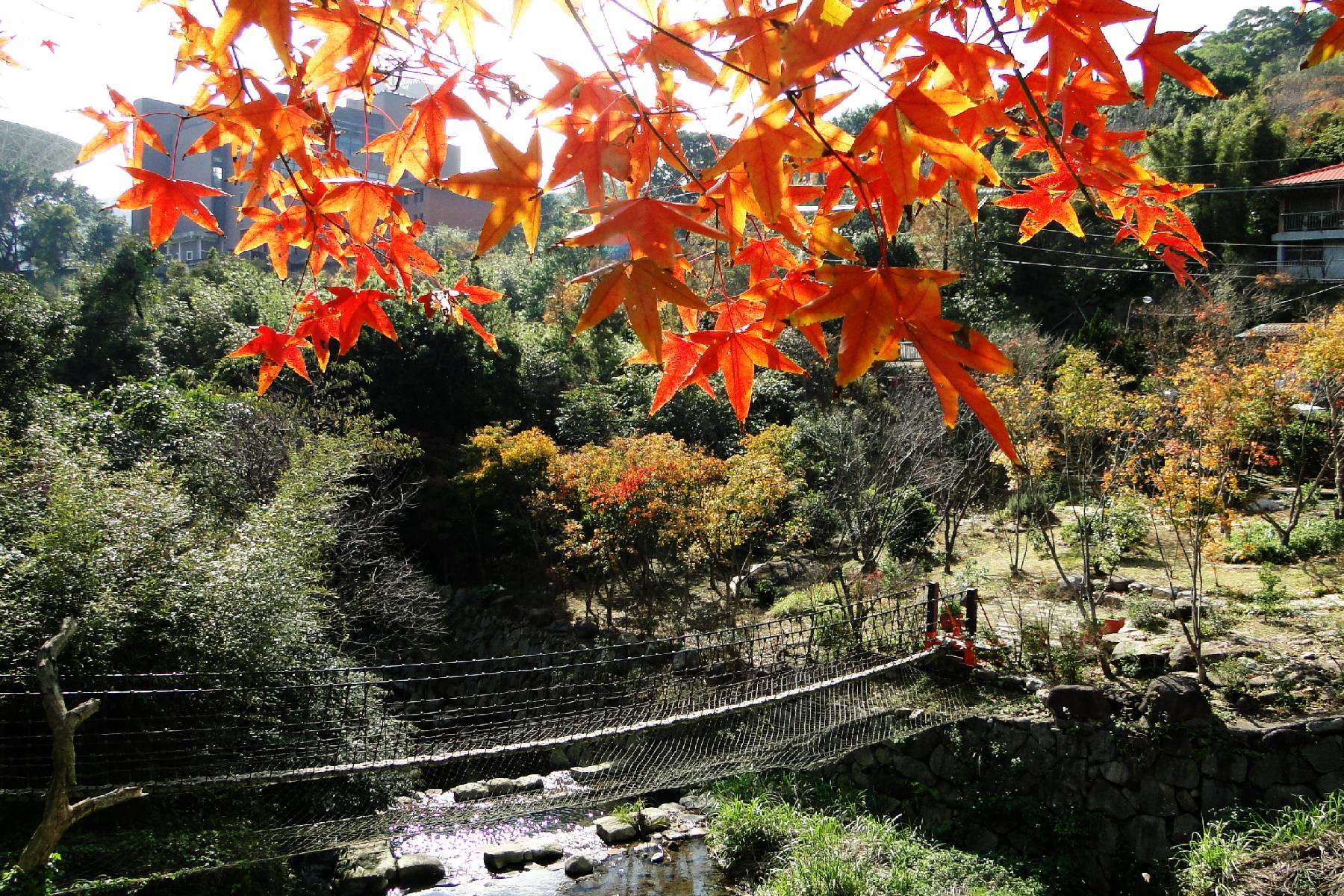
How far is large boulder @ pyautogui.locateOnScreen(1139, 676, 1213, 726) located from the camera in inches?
180

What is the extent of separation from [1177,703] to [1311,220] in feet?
34.9

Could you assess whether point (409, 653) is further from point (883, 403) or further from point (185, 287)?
point (185, 287)

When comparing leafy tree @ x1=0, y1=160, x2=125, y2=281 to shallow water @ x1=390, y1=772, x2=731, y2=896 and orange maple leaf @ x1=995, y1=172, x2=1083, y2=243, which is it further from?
orange maple leaf @ x1=995, y1=172, x2=1083, y2=243

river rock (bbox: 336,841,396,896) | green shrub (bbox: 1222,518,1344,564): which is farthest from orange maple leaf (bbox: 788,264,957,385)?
green shrub (bbox: 1222,518,1344,564)

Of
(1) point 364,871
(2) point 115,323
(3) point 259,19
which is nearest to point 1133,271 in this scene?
(1) point 364,871

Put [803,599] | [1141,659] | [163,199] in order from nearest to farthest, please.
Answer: [163,199] < [1141,659] < [803,599]

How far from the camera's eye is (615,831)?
5605mm

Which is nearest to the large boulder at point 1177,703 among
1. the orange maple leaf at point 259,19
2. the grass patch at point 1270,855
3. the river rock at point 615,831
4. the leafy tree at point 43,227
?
the grass patch at point 1270,855

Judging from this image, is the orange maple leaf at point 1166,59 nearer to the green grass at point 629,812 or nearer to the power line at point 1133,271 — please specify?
the green grass at point 629,812

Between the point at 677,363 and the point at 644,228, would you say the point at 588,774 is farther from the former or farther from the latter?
the point at 644,228

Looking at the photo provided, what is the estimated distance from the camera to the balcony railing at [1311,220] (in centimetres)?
1134

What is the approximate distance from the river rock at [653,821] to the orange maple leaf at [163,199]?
569 centimetres

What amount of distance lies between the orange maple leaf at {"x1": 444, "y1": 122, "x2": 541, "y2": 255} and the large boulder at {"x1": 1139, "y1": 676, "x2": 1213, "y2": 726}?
5.26 metres

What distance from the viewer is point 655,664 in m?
7.09
